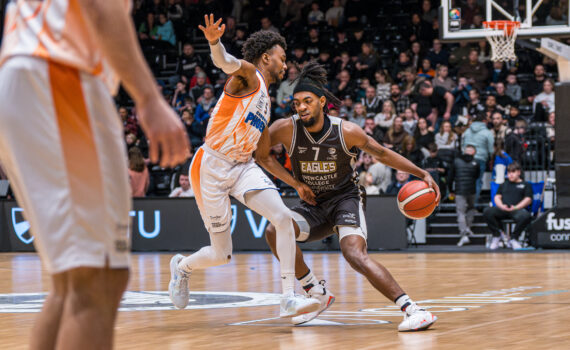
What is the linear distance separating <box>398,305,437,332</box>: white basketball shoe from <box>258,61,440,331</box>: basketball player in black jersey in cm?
79

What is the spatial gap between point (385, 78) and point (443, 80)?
120cm

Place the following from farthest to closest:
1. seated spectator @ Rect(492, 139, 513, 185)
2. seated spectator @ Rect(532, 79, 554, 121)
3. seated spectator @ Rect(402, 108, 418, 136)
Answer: seated spectator @ Rect(402, 108, 418, 136)
seated spectator @ Rect(532, 79, 554, 121)
seated spectator @ Rect(492, 139, 513, 185)

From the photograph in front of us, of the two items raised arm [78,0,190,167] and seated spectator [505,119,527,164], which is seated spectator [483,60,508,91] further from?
raised arm [78,0,190,167]

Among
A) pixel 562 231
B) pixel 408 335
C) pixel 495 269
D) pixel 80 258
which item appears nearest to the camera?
pixel 80 258

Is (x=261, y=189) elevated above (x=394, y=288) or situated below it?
above

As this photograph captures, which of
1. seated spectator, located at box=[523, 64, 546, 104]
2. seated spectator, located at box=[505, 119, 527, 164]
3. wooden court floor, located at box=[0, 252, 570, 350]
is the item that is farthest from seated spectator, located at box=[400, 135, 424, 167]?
wooden court floor, located at box=[0, 252, 570, 350]

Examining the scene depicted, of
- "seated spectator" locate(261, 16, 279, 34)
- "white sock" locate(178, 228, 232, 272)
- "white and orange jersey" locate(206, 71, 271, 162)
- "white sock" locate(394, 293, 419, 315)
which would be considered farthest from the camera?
"seated spectator" locate(261, 16, 279, 34)

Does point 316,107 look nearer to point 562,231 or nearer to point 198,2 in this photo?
point 562,231

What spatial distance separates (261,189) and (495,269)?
5.38 metres

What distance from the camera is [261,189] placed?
571 centimetres

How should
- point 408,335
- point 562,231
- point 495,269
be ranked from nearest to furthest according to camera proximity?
1. point 408,335
2. point 495,269
3. point 562,231

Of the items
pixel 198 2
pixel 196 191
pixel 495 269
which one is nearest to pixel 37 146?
pixel 196 191

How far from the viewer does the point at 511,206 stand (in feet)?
46.3

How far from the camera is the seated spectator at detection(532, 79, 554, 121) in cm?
1530
